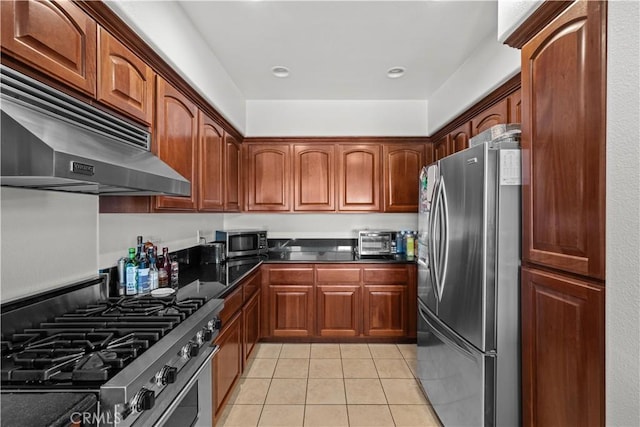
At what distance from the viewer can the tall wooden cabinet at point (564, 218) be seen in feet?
3.46

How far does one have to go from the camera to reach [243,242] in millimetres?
3498

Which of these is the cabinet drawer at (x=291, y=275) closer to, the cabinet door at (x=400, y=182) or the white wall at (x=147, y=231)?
the white wall at (x=147, y=231)

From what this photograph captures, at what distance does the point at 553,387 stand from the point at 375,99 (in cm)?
313

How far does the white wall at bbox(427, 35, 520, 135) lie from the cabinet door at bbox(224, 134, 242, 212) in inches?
83.0

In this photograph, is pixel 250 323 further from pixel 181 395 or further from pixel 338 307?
pixel 181 395

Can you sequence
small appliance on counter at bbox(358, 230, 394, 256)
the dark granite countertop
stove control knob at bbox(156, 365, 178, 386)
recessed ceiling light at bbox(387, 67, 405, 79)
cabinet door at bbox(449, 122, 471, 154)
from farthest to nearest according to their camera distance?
small appliance on counter at bbox(358, 230, 394, 256)
recessed ceiling light at bbox(387, 67, 405, 79)
cabinet door at bbox(449, 122, 471, 154)
stove control knob at bbox(156, 365, 178, 386)
the dark granite countertop

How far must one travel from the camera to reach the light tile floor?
2.21 metres

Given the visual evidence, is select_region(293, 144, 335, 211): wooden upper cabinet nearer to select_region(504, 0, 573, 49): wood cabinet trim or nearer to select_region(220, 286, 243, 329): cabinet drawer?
select_region(220, 286, 243, 329): cabinet drawer

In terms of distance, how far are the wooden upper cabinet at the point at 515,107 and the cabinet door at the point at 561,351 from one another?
3.68 ft

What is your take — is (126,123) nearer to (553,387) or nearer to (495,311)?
(495,311)

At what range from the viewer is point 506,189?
1535 millimetres

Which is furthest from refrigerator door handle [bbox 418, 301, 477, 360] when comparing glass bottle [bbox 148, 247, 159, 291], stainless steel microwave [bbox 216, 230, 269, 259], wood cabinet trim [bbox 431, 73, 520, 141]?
stainless steel microwave [bbox 216, 230, 269, 259]

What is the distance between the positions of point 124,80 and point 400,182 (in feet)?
9.30

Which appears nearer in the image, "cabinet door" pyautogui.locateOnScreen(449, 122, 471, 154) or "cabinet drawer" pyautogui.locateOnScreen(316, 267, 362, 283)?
"cabinet door" pyautogui.locateOnScreen(449, 122, 471, 154)
